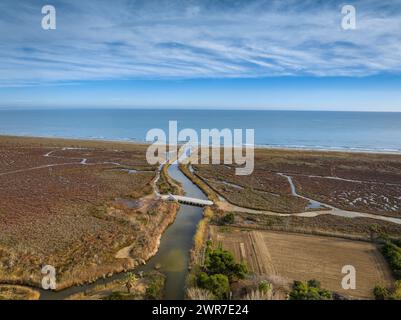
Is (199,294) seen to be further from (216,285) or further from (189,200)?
(189,200)

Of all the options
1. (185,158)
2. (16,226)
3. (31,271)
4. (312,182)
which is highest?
(185,158)

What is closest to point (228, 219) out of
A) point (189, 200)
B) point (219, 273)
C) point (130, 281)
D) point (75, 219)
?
point (189, 200)

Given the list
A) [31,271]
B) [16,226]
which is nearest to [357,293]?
[31,271]

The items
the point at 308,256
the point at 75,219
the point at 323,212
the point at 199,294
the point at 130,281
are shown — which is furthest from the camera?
the point at 323,212

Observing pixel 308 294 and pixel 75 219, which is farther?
pixel 75 219

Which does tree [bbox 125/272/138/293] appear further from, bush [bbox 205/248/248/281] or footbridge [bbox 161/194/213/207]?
footbridge [bbox 161/194/213/207]

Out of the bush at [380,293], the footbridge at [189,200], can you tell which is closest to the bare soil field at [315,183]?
the footbridge at [189,200]

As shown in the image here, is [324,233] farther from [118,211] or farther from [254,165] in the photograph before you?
[254,165]
